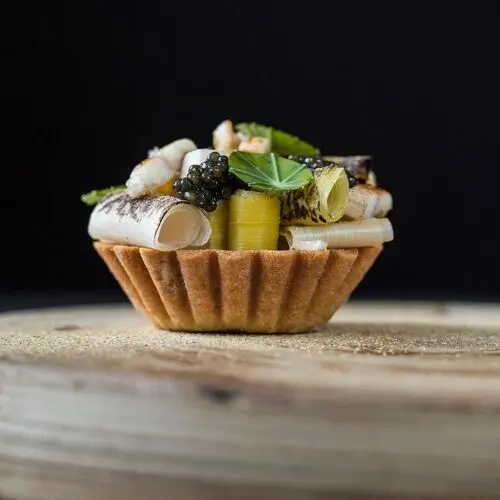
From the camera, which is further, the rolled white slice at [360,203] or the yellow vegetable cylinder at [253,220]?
the rolled white slice at [360,203]

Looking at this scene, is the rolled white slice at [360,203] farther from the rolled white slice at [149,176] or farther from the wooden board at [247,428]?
the wooden board at [247,428]

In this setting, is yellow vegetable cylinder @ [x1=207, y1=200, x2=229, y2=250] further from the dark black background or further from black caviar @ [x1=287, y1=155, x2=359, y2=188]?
the dark black background

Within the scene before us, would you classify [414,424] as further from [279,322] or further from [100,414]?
[279,322]

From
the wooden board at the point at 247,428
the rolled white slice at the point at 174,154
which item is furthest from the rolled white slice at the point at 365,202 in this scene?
Result: the wooden board at the point at 247,428

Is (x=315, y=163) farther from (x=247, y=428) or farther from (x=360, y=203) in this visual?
(x=247, y=428)

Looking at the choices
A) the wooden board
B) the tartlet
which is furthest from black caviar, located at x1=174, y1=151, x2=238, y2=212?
the wooden board

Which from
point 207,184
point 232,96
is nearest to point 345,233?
point 207,184

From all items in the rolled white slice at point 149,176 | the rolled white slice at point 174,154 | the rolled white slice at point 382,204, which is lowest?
the rolled white slice at point 382,204
